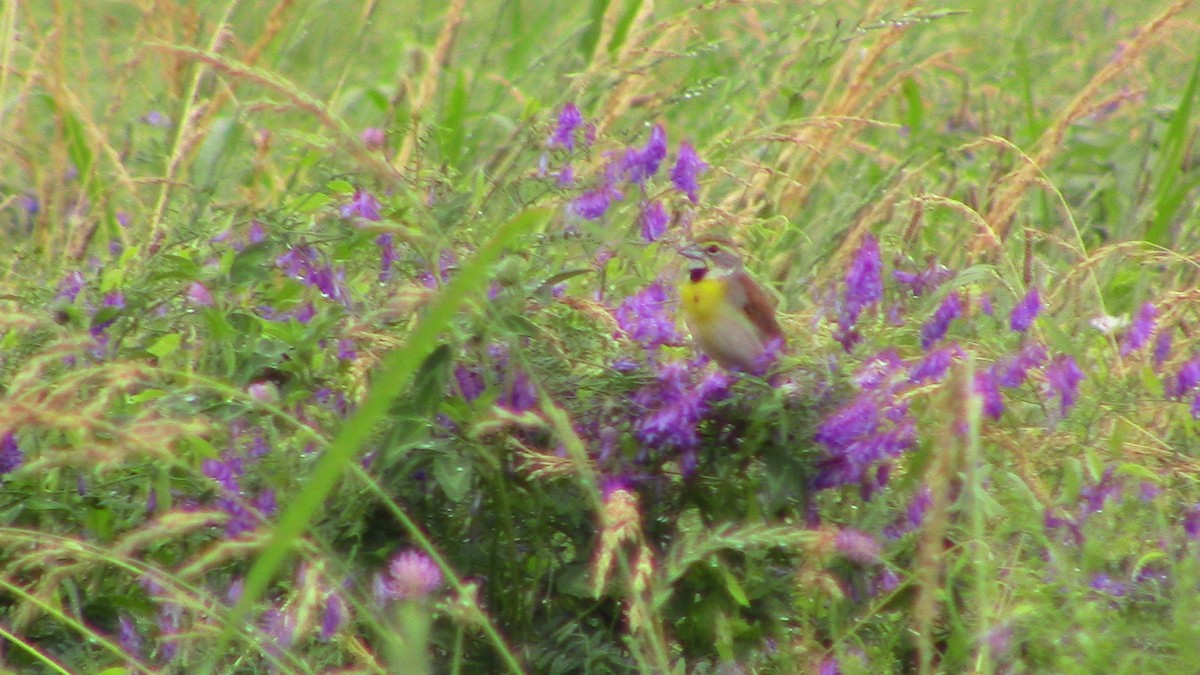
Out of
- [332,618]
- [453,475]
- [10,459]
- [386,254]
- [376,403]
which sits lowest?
[10,459]

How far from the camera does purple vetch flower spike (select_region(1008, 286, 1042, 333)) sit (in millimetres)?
2768

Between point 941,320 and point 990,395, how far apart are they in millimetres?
269

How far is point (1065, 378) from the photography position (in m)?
2.62

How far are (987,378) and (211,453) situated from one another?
1.20 meters

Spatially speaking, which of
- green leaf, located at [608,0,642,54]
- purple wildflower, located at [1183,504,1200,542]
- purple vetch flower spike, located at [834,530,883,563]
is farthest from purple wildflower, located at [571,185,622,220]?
green leaf, located at [608,0,642,54]

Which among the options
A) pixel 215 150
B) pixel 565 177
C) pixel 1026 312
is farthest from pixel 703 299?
pixel 215 150

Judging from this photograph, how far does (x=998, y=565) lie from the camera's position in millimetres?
2496

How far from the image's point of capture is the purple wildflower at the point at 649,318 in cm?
269

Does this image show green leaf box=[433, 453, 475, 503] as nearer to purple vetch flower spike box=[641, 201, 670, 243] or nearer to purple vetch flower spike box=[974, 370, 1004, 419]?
purple vetch flower spike box=[641, 201, 670, 243]

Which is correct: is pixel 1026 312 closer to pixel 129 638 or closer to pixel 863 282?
pixel 863 282

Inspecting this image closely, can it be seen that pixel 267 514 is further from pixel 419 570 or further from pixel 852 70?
pixel 852 70

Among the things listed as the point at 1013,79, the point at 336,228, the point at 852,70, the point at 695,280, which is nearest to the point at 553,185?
the point at 336,228

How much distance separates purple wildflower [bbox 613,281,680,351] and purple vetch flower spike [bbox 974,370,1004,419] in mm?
507

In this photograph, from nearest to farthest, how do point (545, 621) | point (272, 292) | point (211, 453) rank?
point (211, 453) < point (545, 621) < point (272, 292)
